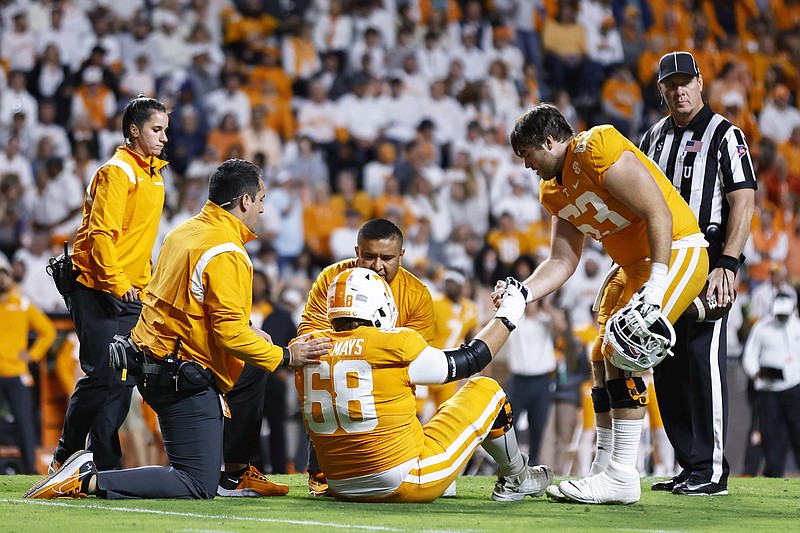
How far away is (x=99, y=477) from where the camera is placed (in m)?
5.55

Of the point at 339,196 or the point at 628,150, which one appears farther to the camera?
the point at 339,196

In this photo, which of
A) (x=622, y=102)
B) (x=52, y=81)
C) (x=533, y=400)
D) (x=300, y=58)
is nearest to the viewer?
(x=533, y=400)

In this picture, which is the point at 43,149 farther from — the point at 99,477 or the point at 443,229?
the point at 99,477

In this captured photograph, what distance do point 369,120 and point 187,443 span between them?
30.4 ft

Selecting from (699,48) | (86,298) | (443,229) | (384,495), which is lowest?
(384,495)

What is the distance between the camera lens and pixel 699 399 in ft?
21.0

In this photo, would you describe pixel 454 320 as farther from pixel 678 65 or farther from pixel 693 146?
pixel 678 65

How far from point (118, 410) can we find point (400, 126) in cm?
876

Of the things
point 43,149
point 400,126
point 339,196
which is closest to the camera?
point 43,149

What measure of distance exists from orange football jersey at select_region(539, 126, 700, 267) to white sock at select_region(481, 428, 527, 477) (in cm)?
110

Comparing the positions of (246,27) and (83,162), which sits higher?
(246,27)

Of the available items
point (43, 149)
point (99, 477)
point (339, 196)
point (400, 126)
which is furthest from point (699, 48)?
point (99, 477)

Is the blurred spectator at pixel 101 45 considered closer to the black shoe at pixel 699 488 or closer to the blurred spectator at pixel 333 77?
the blurred spectator at pixel 333 77

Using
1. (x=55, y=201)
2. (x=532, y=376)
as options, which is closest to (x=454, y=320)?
(x=532, y=376)
